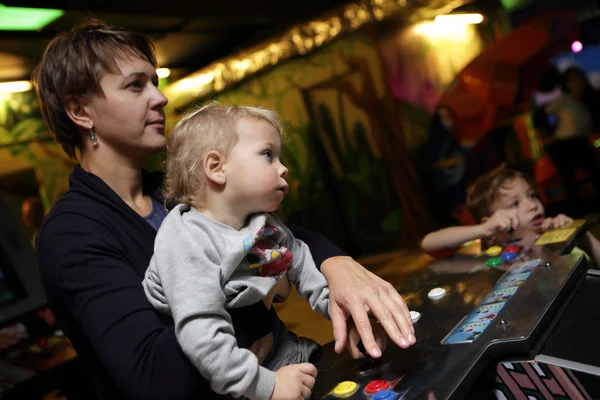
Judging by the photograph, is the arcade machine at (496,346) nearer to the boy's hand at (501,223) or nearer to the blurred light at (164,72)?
the boy's hand at (501,223)

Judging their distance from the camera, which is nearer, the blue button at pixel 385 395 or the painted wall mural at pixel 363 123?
the blue button at pixel 385 395

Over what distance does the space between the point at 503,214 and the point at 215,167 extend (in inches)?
28.6

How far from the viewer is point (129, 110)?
2.31 feet

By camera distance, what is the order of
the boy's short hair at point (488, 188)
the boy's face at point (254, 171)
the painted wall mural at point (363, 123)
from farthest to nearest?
the painted wall mural at point (363, 123) → the boy's short hair at point (488, 188) → the boy's face at point (254, 171)

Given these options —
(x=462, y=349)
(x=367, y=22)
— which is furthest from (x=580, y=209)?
(x=462, y=349)

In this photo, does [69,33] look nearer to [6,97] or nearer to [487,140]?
[6,97]

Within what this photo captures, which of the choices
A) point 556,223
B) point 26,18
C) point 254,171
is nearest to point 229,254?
point 254,171

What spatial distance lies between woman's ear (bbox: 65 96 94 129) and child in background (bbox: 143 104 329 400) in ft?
0.47

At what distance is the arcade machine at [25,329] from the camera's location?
3.41 feet

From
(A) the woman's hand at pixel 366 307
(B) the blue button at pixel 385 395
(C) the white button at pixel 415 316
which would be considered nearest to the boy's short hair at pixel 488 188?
(C) the white button at pixel 415 316

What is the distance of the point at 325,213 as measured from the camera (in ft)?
6.09

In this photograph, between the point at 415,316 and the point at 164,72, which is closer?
the point at 415,316

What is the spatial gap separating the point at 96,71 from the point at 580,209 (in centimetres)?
198

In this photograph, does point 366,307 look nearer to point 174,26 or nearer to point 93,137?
point 93,137
